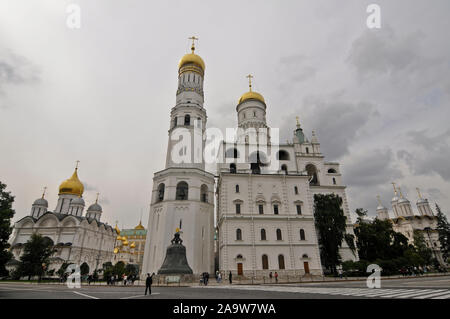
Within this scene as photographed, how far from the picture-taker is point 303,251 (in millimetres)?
29312

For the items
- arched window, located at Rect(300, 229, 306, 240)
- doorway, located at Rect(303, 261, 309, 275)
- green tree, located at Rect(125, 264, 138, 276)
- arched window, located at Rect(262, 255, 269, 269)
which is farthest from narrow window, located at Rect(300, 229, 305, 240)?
green tree, located at Rect(125, 264, 138, 276)

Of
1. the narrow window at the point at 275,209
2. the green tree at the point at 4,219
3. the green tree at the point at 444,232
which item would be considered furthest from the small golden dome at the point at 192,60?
the green tree at the point at 444,232

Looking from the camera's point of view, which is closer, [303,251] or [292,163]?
[303,251]

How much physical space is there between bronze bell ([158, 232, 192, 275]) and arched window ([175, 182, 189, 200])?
8461mm

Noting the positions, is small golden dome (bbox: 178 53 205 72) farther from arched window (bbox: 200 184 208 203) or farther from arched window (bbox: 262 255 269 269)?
arched window (bbox: 262 255 269 269)

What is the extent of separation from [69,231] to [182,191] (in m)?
27.8

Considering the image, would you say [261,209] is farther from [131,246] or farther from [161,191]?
[131,246]

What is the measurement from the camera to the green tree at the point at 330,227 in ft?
96.0

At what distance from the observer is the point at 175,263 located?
23375 mm

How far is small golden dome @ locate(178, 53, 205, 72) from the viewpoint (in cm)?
4022

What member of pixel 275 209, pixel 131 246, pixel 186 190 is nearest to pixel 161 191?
pixel 186 190
